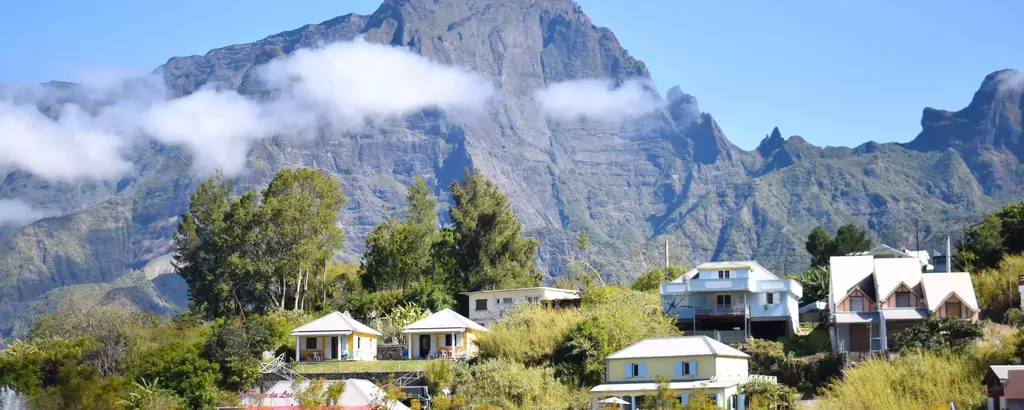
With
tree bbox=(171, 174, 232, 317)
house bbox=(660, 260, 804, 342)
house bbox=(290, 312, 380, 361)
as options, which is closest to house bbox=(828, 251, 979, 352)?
house bbox=(660, 260, 804, 342)

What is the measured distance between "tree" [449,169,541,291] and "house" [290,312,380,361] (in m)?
15.1

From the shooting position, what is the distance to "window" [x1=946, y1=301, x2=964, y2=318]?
5671cm

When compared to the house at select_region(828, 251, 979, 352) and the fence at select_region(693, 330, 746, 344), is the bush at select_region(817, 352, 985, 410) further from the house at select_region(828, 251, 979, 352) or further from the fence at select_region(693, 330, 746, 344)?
the fence at select_region(693, 330, 746, 344)

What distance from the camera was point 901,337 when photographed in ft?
178

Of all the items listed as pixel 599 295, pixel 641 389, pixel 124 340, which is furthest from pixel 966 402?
pixel 124 340

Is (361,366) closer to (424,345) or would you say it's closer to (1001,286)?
(424,345)

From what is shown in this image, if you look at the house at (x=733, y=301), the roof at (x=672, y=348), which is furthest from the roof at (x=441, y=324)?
the roof at (x=672, y=348)

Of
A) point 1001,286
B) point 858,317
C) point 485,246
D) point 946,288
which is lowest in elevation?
point 858,317

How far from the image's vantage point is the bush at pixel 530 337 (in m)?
59.7

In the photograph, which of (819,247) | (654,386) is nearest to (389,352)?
(654,386)

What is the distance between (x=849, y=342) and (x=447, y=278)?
3187 centimetres

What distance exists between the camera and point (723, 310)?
6650 cm

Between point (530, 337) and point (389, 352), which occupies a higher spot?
point (530, 337)

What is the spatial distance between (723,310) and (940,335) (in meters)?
15.6
